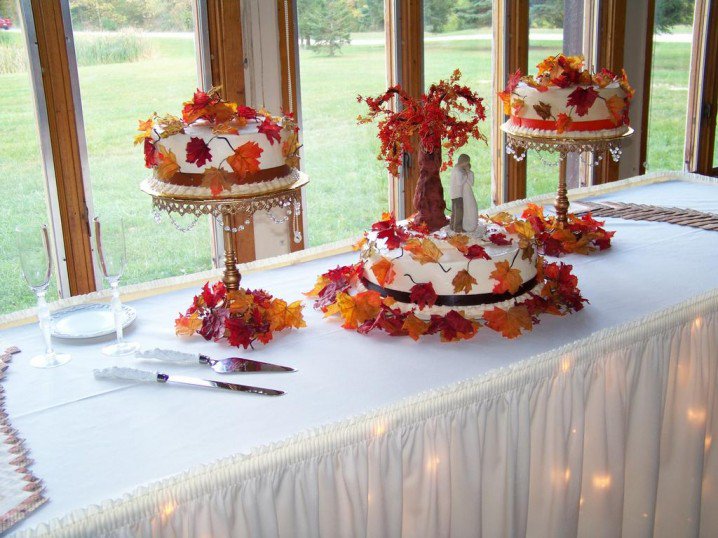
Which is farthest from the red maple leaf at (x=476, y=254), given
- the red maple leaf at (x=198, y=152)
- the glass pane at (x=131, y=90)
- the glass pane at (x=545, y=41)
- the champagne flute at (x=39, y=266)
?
the glass pane at (x=545, y=41)

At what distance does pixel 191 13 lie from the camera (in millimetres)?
2951

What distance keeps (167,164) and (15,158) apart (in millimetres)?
1145

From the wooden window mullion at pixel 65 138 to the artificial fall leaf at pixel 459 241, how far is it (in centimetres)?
146

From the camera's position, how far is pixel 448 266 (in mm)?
1804

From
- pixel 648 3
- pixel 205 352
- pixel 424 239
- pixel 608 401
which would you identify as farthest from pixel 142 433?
pixel 648 3

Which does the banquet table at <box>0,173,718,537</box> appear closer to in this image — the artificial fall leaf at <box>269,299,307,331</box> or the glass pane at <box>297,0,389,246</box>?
the artificial fall leaf at <box>269,299,307,331</box>

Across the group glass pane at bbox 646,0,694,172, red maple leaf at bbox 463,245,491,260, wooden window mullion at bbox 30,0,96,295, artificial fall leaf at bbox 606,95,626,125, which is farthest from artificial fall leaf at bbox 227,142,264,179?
glass pane at bbox 646,0,694,172

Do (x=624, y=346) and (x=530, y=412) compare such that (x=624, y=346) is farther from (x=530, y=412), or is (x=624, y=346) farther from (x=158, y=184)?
(x=158, y=184)

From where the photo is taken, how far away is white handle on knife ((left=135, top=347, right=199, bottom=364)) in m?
1.67

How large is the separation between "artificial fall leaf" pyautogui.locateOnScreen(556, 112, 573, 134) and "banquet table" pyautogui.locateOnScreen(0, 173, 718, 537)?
408mm

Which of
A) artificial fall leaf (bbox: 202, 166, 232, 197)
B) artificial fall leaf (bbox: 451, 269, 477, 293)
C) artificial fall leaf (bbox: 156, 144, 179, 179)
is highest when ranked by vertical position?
artificial fall leaf (bbox: 156, 144, 179, 179)

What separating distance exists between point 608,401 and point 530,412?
214mm

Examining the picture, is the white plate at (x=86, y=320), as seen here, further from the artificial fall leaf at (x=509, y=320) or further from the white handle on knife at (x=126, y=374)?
the artificial fall leaf at (x=509, y=320)

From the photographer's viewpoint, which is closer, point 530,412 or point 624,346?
point 530,412
